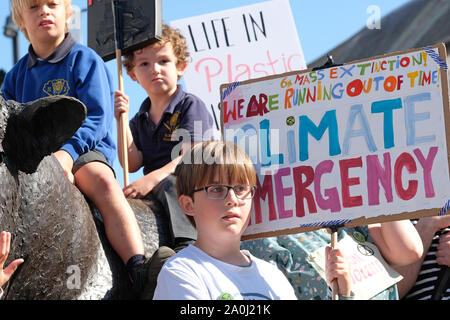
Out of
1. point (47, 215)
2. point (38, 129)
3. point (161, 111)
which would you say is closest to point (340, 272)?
point (47, 215)

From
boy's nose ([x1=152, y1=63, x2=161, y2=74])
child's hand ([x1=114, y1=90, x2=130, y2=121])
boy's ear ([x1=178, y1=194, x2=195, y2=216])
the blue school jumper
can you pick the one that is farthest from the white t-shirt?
boy's nose ([x1=152, y1=63, x2=161, y2=74])

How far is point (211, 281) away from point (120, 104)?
1.74 metres

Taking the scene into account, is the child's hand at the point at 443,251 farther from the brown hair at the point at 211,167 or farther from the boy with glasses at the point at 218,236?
the brown hair at the point at 211,167

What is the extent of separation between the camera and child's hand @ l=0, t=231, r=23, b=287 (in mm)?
2277

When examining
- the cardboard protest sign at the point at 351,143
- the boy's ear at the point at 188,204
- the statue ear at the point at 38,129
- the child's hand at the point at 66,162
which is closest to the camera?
the statue ear at the point at 38,129

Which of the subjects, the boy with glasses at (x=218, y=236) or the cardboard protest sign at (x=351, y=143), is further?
the cardboard protest sign at (x=351, y=143)

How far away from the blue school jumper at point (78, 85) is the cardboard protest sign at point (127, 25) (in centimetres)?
44

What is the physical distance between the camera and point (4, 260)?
2.31 meters

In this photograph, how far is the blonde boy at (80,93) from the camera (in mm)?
2967

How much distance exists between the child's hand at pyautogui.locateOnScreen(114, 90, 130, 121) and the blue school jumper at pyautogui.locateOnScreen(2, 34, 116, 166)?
43 cm

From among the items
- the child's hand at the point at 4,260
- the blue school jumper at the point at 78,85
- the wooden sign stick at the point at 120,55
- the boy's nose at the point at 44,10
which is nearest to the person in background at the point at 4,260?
the child's hand at the point at 4,260

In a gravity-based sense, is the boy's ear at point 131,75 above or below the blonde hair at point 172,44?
below

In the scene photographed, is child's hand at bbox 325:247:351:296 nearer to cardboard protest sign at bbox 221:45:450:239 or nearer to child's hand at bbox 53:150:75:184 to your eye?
cardboard protest sign at bbox 221:45:450:239
